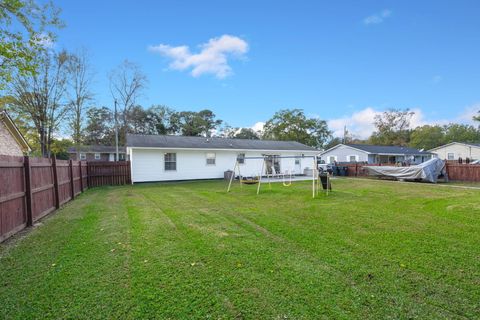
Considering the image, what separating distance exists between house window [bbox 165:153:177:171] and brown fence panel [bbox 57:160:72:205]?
7.53 metres

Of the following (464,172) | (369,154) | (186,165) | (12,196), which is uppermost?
(369,154)

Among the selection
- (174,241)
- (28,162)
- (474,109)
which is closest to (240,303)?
(174,241)

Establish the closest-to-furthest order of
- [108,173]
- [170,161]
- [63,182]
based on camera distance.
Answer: [63,182] < [108,173] < [170,161]

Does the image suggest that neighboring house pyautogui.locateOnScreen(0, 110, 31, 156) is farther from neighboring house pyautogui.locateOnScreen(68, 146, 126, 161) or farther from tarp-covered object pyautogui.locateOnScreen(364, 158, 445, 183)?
tarp-covered object pyautogui.locateOnScreen(364, 158, 445, 183)

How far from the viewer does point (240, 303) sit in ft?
8.16

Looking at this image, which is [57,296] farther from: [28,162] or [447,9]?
[447,9]

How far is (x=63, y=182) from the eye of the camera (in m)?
8.38

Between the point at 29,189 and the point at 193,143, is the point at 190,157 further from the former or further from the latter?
the point at 29,189

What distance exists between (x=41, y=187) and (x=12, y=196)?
1693 millimetres

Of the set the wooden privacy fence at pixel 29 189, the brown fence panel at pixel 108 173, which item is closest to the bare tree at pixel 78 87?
the brown fence panel at pixel 108 173

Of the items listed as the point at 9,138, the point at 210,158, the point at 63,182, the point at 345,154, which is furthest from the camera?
the point at 345,154

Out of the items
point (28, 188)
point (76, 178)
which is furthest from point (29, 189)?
point (76, 178)

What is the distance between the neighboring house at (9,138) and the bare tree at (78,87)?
458cm

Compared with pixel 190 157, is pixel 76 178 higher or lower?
lower
